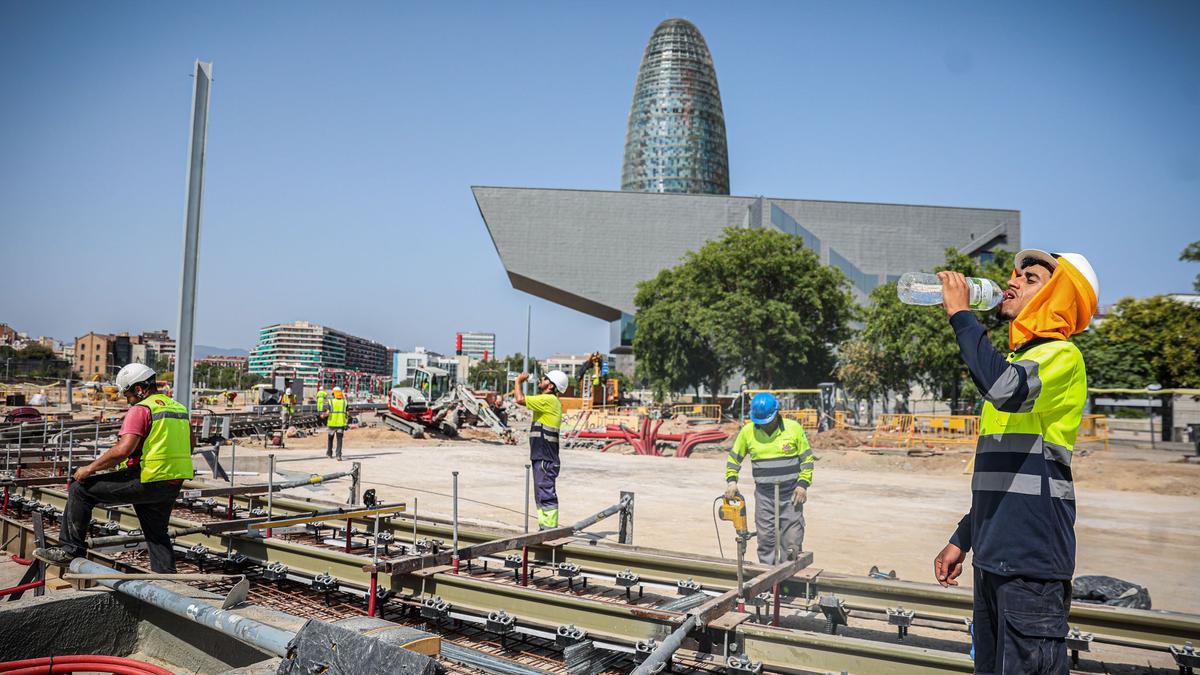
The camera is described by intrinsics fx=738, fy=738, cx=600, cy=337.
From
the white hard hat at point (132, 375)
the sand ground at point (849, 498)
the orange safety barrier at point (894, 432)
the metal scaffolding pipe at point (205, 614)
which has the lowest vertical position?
the sand ground at point (849, 498)

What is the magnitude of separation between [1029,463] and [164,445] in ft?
18.1

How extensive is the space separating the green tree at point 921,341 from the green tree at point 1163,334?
495 centimetres

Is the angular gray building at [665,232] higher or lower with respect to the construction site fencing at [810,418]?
higher

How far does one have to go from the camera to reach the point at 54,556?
5.05 meters

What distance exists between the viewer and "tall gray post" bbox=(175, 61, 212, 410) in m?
8.68

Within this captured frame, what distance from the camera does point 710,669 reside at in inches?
157

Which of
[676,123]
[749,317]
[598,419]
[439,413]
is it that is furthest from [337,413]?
[676,123]

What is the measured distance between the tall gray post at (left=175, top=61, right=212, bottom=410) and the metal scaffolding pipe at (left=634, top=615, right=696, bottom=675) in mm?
7131

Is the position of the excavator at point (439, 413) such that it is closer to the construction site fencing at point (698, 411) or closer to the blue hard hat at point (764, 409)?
the construction site fencing at point (698, 411)

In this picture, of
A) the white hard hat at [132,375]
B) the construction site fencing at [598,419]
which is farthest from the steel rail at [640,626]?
the construction site fencing at [598,419]

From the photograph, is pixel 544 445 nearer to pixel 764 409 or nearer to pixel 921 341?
pixel 764 409

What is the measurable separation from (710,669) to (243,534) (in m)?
4.22

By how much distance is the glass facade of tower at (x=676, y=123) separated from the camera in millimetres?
120312

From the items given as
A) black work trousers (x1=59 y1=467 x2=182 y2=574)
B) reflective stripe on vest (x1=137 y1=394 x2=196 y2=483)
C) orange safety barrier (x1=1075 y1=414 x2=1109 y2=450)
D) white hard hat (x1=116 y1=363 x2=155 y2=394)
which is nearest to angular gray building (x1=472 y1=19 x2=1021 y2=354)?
orange safety barrier (x1=1075 y1=414 x2=1109 y2=450)
